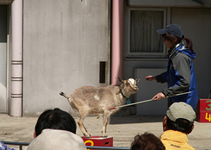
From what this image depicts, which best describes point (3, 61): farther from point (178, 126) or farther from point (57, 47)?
point (178, 126)

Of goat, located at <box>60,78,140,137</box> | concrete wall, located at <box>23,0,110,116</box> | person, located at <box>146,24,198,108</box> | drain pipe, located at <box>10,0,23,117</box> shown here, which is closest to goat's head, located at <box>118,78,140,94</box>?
goat, located at <box>60,78,140,137</box>

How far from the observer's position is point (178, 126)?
3936 millimetres

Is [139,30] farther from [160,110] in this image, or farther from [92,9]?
[160,110]

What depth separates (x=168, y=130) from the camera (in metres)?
3.93

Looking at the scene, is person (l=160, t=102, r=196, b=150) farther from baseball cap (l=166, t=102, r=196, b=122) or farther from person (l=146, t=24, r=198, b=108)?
person (l=146, t=24, r=198, b=108)

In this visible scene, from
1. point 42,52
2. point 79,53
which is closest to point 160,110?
point 79,53

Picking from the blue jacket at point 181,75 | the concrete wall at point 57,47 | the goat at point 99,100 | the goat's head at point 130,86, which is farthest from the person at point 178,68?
the concrete wall at point 57,47

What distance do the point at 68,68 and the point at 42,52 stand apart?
79cm

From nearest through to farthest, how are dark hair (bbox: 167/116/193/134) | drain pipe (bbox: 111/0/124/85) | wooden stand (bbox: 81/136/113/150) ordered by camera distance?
dark hair (bbox: 167/116/193/134) < wooden stand (bbox: 81/136/113/150) < drain pipe (bbox: 111/0/124/85)

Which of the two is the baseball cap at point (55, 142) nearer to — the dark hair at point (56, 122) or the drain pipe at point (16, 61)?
the dark hair at point (56, 122)

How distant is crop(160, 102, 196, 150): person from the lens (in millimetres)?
3781

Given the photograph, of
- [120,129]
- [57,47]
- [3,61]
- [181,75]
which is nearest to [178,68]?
[181,75]

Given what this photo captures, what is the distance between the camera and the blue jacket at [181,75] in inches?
202

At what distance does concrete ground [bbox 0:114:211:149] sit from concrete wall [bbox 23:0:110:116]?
783 mm
